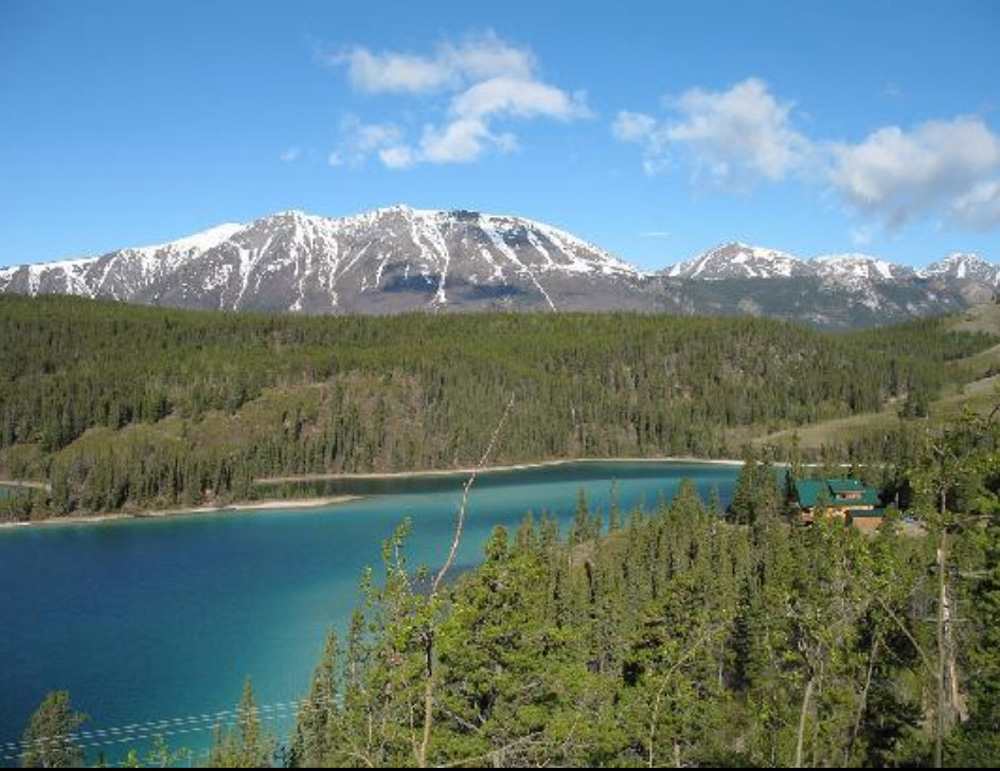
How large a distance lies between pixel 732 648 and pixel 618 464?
149 m

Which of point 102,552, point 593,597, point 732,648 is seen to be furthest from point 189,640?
point 102,552

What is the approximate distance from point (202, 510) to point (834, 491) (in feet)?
299

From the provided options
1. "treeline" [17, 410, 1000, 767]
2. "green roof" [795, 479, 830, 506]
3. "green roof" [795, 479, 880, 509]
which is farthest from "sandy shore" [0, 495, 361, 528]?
"treeline" [17, 410, 1000, 767]

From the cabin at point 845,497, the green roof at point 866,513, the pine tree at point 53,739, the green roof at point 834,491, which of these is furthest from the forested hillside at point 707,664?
the green roof at point 834,491

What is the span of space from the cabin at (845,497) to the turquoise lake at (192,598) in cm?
3185

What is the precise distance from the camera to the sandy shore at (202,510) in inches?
4866

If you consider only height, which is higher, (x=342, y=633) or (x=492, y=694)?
(x=492, y=694)

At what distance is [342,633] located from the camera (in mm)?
61188

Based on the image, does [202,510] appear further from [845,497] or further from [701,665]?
[701,665]

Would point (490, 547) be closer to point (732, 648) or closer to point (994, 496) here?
point (994, 496)

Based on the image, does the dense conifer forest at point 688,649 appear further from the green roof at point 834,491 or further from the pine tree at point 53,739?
the green roof at point 834,491

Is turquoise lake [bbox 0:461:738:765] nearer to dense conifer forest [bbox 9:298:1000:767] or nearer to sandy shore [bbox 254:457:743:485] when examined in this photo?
dense conifer forest [bbox 9:298:1000:767]

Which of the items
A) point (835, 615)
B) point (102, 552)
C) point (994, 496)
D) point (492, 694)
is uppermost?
point (994, 496)

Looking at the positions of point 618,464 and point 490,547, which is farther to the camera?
point 618,464
